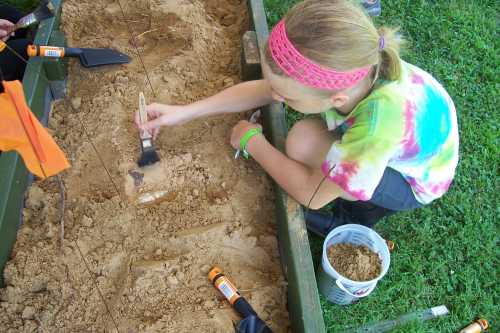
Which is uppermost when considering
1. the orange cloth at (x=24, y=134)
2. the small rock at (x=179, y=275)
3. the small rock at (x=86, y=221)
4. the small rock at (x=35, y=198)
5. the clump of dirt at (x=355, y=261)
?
the orange cloth at (x=24, y=134)

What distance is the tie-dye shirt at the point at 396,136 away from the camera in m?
1.46

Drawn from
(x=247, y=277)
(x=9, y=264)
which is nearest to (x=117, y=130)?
(x=9, y=264)

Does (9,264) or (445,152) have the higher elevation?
(445,152)

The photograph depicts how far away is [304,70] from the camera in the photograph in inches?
53.1

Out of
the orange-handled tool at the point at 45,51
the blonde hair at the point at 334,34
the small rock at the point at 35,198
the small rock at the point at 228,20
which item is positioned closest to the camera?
the blonde hair at the point at 334,34

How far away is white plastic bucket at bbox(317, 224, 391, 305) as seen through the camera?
5.71 feet

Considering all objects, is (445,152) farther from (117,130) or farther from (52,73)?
(52,73)

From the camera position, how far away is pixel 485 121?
8.60 feet

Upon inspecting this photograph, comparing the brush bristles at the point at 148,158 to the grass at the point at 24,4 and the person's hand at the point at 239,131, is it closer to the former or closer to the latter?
the person's hand at the point at 239,131

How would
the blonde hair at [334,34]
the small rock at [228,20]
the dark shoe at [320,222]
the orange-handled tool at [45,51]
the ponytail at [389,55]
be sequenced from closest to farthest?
the blonde hair at [334,34]
the ponytail at [389,55]
the orange-handled tool at [45,51]
the dark shoe at [320,222]
the small rock at [228,20]

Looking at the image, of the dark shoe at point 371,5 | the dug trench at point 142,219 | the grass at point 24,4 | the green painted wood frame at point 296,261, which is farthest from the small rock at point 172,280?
the grass at point 24,4

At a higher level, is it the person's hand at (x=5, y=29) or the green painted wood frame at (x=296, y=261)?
the person's hand at (x=5, y=29)

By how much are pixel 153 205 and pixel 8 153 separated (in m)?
0.54

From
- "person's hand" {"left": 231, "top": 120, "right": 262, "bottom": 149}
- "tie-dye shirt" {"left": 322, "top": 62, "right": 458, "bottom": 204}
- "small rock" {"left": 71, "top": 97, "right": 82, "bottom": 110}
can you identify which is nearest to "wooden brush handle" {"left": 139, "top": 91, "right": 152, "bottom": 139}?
"person's hand" {"left": 231, "top": 120, "right": 262, "bottom": 149}
